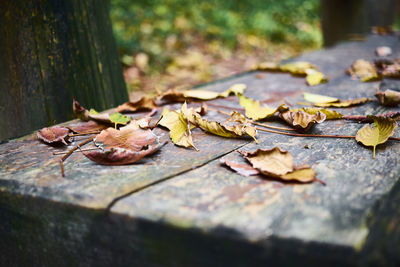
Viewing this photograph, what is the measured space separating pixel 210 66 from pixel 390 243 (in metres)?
4.58

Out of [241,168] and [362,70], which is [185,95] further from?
[362,70]

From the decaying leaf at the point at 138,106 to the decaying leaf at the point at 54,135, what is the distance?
11.8 inches

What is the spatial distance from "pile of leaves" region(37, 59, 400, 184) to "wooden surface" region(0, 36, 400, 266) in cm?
3

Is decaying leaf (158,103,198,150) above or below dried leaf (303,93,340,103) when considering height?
above

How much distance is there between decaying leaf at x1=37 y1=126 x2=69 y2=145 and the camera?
1.10 meters

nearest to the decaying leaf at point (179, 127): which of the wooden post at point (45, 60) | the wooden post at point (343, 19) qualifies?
the wooden post at point (45, 60)

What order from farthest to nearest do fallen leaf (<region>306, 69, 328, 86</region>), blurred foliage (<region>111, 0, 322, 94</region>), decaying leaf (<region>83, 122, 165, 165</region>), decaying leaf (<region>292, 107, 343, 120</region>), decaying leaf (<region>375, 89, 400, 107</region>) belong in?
blurred foliage (<region>111, 0, 322, 94</region>) < fallen leaf (<region>306, 69, 328, 86</region>) < decaying leaf (<region>375, 89, 400, 107</region>) < decaying leaf (<region>292, 107, 343, 120</region>) < decaying leaf (<region>83, 122, 165, 165</region>)

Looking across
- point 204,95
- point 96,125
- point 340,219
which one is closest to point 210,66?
point 204,95

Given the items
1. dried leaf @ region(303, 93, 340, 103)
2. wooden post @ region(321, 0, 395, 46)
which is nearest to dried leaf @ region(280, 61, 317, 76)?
dried leaf @ region(303, 93, 340, 103)

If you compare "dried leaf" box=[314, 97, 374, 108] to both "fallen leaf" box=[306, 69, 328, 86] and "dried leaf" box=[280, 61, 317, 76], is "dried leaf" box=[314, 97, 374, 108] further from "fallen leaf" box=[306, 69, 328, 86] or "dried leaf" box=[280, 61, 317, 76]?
"dried leaf" box=[280, 61, 317, 76]

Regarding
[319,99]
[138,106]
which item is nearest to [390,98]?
[319,99]

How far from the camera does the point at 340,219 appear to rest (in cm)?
62

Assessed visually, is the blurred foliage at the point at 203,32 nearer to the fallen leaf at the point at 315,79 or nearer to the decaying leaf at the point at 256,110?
the fallen leaf at the point at 315,79

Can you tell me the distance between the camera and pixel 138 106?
4.77ft
